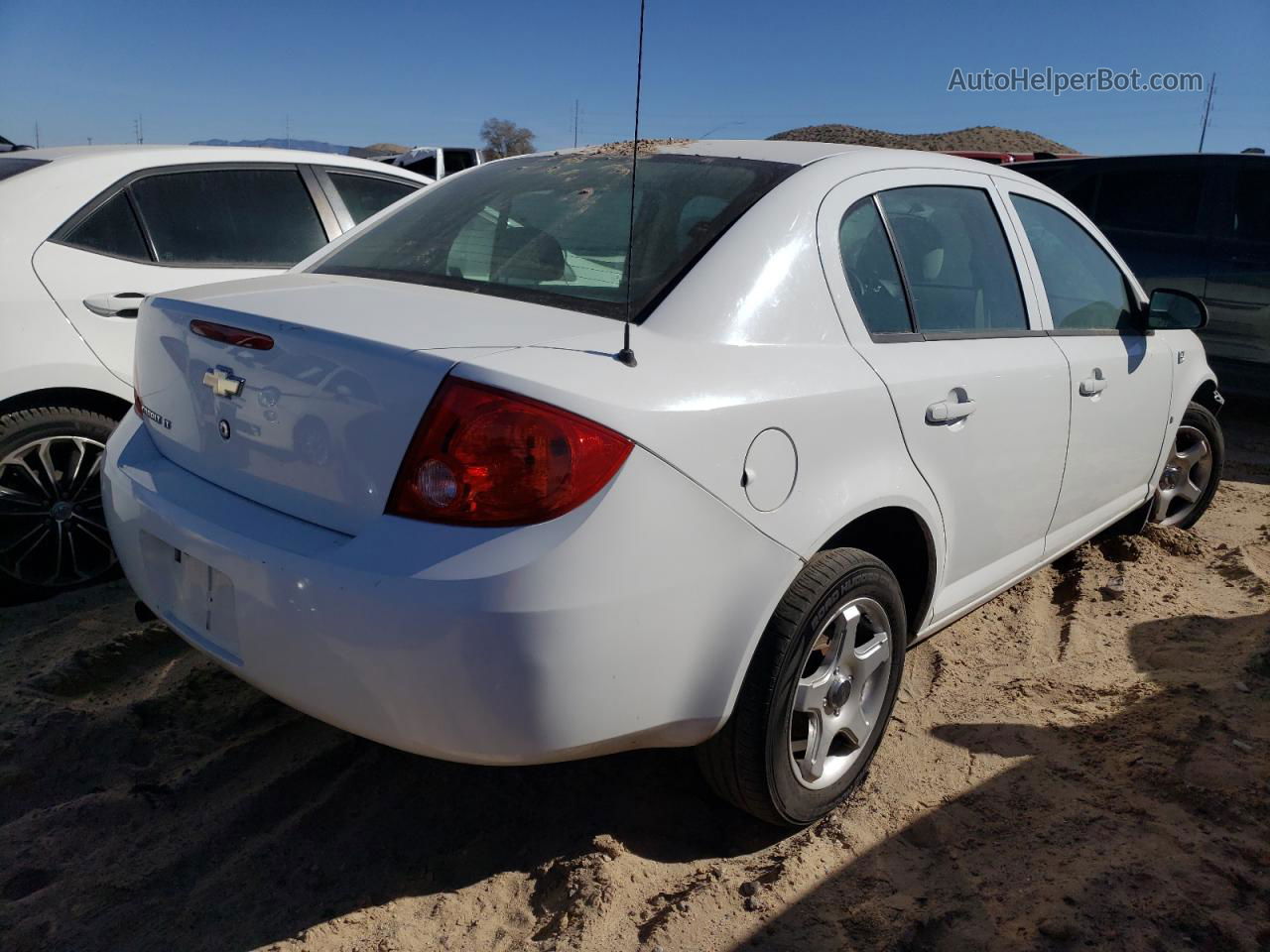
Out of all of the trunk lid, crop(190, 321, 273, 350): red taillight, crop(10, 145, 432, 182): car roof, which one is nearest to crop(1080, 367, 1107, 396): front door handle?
the trunk lid

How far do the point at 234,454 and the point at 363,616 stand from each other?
594mm

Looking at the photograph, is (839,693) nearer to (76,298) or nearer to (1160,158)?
(76,298)

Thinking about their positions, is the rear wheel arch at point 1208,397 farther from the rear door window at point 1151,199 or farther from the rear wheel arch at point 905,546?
the rear door window at point 1151,199

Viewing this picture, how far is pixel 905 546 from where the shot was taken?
2.72 metres

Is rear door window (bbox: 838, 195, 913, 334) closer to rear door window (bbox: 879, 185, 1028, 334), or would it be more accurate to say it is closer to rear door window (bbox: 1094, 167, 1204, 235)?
rear door window (bbox: 879, 185, 1028, 334)

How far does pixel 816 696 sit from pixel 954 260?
143cm

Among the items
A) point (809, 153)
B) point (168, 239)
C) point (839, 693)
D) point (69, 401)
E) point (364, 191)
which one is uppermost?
point (809, 153)

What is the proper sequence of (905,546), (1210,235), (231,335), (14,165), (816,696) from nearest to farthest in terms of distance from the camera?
(231,335)
(816,696)
(905,546)
(14,165)
(1210,235)

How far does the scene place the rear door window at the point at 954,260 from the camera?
9.04 ft

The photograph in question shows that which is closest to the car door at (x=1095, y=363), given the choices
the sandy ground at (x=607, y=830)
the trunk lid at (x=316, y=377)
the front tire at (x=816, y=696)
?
the sandy ground at (x=607, y=830)

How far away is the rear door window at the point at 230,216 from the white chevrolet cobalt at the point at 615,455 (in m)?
1.44

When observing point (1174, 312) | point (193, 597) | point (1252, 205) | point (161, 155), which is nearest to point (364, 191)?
point (161, 155)

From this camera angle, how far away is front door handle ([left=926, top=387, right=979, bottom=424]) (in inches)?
99.9

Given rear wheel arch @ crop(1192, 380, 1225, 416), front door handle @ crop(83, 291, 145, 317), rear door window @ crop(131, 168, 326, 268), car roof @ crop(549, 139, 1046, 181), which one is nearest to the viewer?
car roof @ crop(549, 139, 1046, 181)
